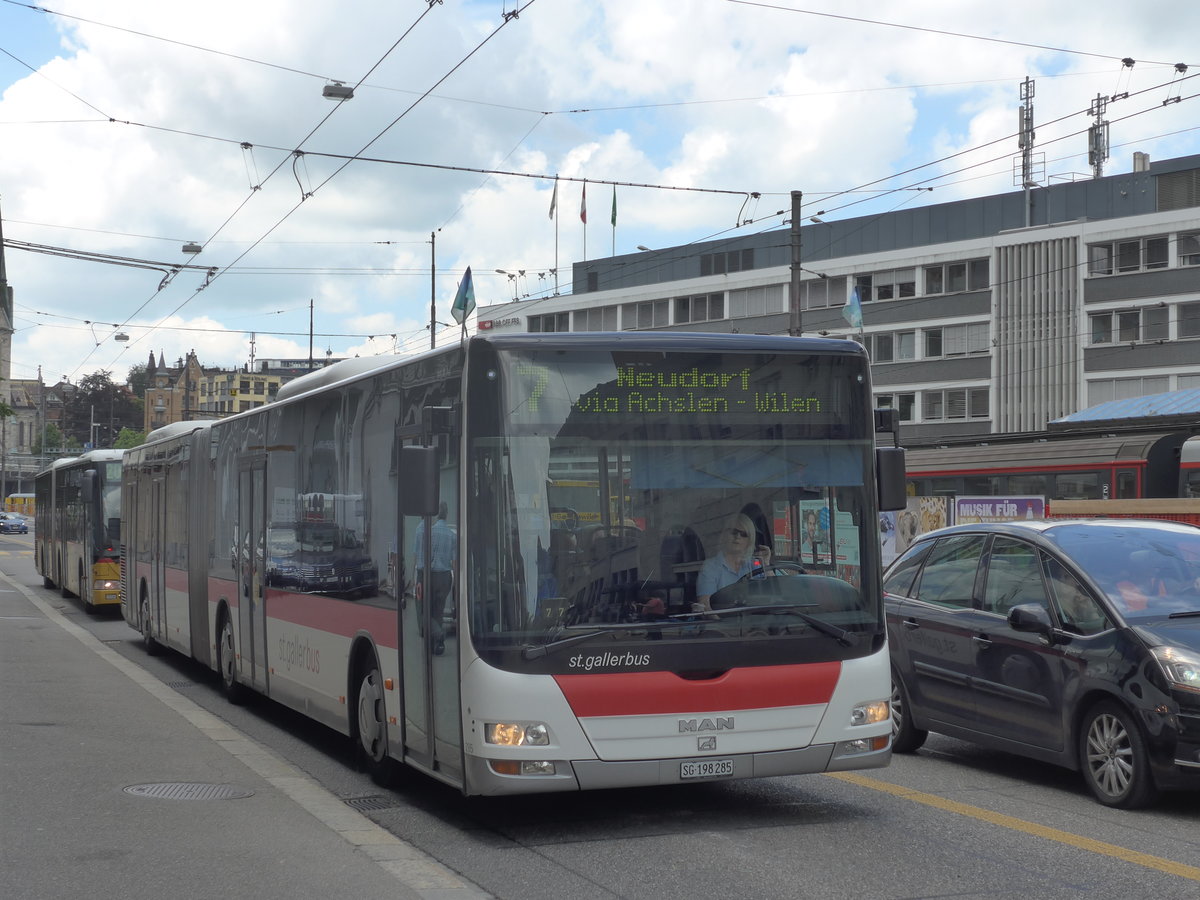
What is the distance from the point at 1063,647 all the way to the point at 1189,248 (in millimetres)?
54152

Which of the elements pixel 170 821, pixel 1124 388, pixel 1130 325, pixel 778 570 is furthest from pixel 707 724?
pixel 1130 325

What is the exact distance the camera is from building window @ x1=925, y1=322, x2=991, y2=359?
65312 mm

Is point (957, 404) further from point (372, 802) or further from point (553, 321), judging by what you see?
point (372, 802)

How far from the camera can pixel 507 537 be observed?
7.41m

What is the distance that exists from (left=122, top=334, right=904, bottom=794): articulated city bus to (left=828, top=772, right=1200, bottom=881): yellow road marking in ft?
2.19

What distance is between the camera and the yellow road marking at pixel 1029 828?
6.73 m

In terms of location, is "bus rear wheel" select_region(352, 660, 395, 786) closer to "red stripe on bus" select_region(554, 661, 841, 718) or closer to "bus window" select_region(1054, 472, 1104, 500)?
"red stripe on bus" select_region(554, 661, 841, 718)

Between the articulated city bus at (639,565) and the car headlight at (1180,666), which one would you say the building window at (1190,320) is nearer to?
the car headlight at (1180,666)

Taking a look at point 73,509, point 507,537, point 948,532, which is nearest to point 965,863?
point 507,537

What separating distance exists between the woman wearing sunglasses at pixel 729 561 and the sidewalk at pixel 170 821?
1865 mm

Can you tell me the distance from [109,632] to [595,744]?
18.6 meters

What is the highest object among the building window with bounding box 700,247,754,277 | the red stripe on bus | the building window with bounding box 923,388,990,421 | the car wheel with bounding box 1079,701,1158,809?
the building window with bounding box 700,247,754,277

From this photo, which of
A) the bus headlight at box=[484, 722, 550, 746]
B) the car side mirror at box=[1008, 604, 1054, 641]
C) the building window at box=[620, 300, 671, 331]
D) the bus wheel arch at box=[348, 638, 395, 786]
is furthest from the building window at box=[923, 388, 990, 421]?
the bus headlight at box=[484, 722, 550, 746]

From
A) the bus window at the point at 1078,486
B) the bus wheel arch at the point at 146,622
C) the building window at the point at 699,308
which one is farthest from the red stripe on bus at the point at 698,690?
the building window at the point at 699,308
